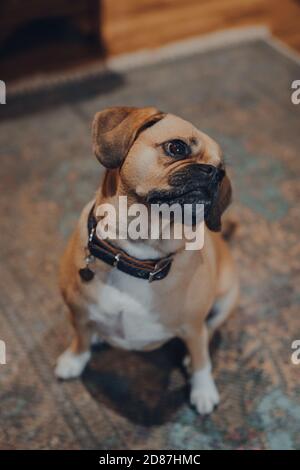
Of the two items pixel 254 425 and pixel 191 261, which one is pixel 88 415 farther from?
pixel 191 261

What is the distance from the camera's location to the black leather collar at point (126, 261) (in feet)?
3.89

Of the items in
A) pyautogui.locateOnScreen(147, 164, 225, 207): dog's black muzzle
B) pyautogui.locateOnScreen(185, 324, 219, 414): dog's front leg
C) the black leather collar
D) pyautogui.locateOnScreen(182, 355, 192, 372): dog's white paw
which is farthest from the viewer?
pyautogui.locateOnScreen(182, 355, 192, 372): dog's white paw

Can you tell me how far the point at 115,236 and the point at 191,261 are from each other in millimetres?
175

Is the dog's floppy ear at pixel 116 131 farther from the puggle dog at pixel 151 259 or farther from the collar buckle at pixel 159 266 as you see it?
the collar buckle at pixel 159 266

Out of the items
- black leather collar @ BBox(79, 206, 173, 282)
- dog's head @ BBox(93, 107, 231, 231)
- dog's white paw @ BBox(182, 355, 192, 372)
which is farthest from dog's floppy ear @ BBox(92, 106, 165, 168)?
dog's white paw @ BBox(182, 355, 192, 372)

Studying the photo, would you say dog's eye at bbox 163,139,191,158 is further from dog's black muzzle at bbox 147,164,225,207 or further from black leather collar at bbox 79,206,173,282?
black leather collar at bbox 79,206,173,282

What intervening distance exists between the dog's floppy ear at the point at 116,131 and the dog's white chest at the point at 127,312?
10.2 inches

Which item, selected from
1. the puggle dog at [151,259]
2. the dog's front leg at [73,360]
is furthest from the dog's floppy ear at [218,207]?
the dog's front leg at [73,360]

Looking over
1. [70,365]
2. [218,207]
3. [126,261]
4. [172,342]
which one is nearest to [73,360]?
[70,365]

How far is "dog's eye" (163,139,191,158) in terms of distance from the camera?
1.10 m

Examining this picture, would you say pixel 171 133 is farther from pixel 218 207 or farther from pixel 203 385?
pixel 203 385

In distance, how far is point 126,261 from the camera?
118 cm

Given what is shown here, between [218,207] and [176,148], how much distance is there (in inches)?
5.8

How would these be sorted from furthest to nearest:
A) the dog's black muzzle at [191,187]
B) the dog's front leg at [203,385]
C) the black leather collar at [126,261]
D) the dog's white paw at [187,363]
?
the dog's white paw at [187,363]
the dog's front leg at [203,385]
the black leather collar at [126,261]
the dog's black muzzle at [191,187]
